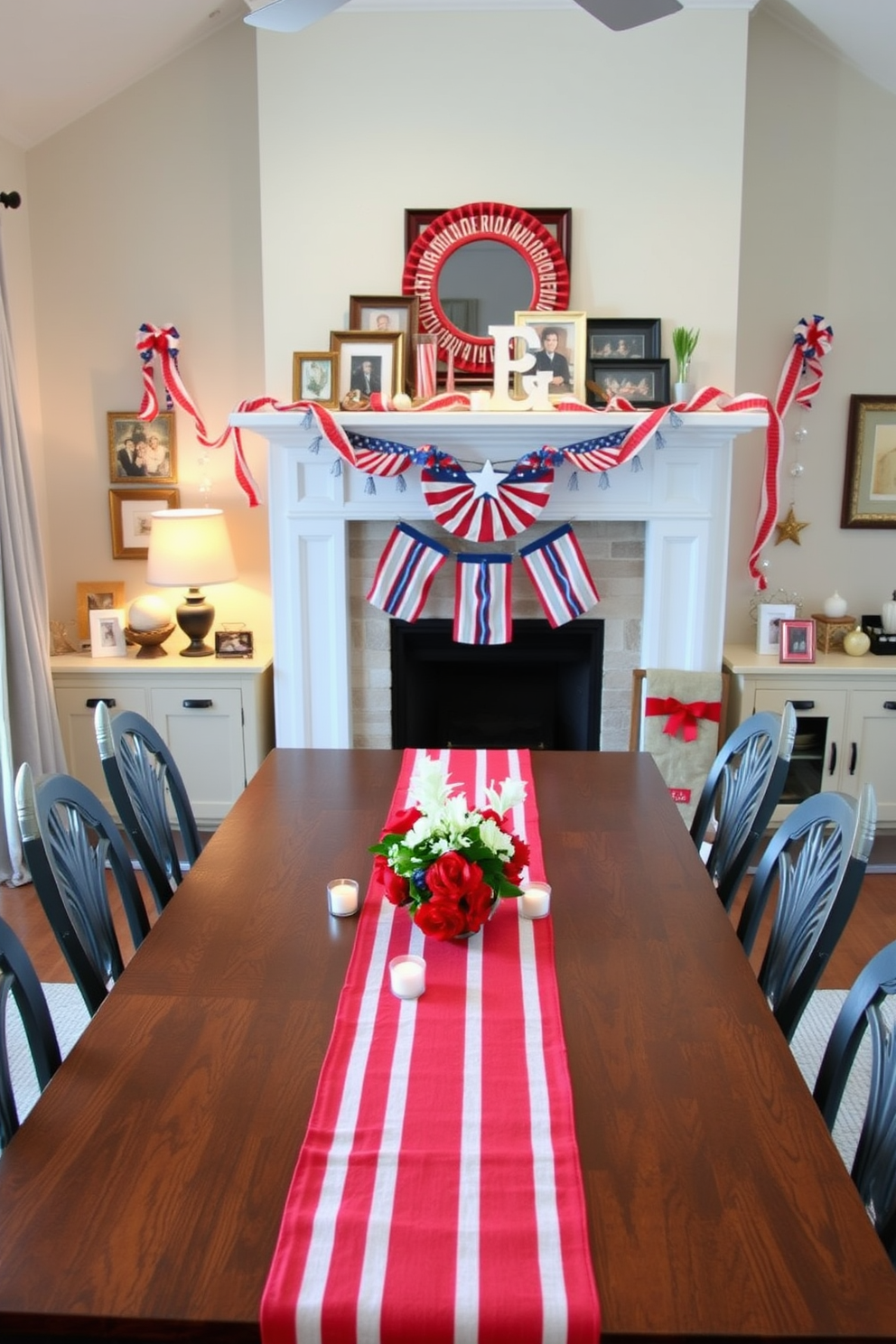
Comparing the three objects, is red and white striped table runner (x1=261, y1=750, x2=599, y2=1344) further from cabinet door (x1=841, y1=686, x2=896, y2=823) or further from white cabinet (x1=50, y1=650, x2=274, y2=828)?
cabinet door (x1=841, y1=686, x2=896, y2=823)

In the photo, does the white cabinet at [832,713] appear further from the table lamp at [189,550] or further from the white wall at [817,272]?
the table lamp at [189,550]

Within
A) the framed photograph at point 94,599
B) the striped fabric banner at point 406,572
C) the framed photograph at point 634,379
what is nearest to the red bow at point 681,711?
the striped fabric banner at point 406,572

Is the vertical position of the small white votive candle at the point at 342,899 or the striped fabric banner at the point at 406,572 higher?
the striped fabric banner at the point at 406,572

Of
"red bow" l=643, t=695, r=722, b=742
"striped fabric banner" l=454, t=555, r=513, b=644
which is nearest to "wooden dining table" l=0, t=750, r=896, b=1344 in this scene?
"red bow" l=643, t=695, r=722, b=742

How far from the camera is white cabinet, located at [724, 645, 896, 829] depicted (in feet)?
12.3

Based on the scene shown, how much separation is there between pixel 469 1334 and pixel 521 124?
3.49m

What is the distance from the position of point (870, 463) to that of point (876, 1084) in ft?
10.4

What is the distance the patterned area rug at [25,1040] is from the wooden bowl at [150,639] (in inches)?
54.0

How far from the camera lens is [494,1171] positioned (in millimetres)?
1181

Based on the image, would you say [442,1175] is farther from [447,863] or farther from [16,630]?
[16,630]

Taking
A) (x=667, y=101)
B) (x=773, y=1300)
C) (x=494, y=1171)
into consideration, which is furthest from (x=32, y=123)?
(x=773, y=1300)

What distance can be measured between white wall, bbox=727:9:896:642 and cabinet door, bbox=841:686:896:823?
0.50m

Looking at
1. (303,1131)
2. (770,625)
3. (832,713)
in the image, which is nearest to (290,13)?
(303,1131)

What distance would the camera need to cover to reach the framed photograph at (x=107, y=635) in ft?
12.9
